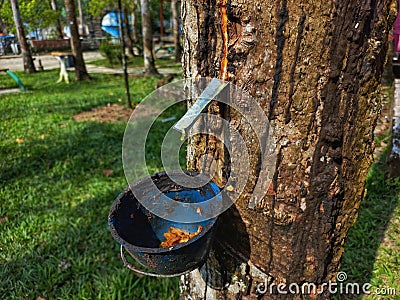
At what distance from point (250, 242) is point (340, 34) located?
740mm

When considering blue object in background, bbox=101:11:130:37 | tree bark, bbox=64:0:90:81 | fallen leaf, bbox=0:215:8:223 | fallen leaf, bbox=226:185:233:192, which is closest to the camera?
fallen leaf, bbox=226:185:233:192

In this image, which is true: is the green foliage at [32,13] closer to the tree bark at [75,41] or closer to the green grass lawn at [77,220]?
the tree bark at [75,41]

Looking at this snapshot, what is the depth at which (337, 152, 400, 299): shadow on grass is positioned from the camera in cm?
245

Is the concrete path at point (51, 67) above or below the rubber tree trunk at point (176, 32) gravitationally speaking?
below

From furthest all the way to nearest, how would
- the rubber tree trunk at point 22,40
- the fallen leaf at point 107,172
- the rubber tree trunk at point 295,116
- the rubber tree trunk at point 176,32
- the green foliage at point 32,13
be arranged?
the green foliage at point 32,13 < the rubber tree trunk at point 176,32 < the rubber tree trunk at point 22,40 < the fallen leaf at point 107,172 < the rubber tree trunk at point 295,116

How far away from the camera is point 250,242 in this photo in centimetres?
120

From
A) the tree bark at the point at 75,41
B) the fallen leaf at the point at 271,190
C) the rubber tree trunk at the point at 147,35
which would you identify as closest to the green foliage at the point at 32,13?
the tree bark at the point at 75,41

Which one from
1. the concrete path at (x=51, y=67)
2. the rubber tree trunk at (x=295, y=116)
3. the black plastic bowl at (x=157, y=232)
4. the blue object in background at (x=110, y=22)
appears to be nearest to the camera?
the rubber tree trunk at (x=295, y=116)

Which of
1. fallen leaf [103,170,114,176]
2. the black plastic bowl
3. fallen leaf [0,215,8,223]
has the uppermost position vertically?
the black plastic bowl

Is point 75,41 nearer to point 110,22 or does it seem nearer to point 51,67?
point 51,67

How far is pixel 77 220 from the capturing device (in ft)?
10.3

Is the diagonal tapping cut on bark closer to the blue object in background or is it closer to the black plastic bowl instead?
the black plastic bowl

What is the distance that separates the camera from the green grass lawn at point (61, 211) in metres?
2.41

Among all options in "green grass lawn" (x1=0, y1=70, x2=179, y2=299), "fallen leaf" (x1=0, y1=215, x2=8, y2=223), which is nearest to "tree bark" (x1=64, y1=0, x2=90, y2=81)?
"green grass lawn" (x1=0, y1=70, x2=179, y2=299)
